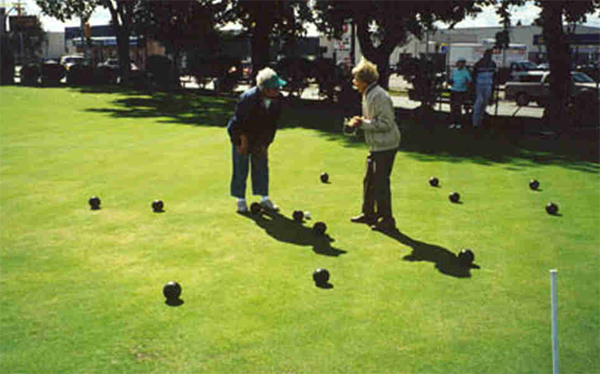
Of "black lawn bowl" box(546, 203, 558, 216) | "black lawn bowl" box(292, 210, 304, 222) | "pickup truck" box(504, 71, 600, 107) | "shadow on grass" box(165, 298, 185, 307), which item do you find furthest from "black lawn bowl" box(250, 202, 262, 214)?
"pickup truck" box(504, 71, 600, 107)

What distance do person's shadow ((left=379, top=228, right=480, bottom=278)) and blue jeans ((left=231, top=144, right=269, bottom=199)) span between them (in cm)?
216

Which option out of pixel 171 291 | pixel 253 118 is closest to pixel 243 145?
pixel 253 118

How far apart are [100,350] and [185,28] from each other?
3280 cm

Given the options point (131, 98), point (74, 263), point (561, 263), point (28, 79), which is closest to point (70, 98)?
point (131, 98)

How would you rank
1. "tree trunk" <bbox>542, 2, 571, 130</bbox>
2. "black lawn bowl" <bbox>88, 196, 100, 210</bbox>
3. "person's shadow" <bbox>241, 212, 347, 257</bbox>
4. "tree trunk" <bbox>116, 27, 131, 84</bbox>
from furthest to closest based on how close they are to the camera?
"tree trunk" <bbox>116, 27, 131, 84</bbox>
"tree trunk" <bbox>542, 2, 571, 130</bbox>
"black lawn bowl" <bbox>88, 196, 100, 210</bbox>
"person's shadow" <bbox>241, 212, 347, 257</bbox>

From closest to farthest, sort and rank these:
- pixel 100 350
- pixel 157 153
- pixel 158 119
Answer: pixel 100 350
pixel 157 153
pixel 158 119

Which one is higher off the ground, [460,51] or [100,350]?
[460,51]

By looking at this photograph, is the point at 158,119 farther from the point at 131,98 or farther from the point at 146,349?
the point at 146,349

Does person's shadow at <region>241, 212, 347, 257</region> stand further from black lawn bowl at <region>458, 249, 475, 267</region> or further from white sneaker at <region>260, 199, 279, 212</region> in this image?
black lawn bowl at <region>458, 249, 475, 267</region>

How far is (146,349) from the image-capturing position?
491 centimetres

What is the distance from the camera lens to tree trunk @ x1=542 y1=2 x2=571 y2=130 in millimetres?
20828

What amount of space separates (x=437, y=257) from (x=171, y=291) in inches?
126

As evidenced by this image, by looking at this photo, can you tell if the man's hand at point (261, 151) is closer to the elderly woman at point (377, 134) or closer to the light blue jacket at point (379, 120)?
the elderly woman at point (377, 134)

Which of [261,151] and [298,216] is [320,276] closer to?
[298,216]
